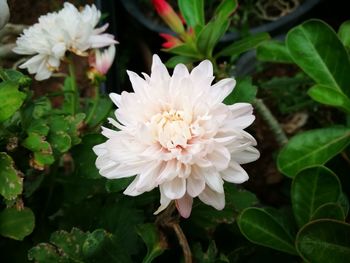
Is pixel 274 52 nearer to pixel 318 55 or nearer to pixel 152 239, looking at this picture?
pixel 318 55

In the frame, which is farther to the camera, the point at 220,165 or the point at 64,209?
the point at 64,209

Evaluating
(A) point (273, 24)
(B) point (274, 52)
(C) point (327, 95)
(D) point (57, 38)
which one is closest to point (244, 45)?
(B) point (274, 52)

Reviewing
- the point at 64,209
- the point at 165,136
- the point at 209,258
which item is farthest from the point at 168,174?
the point at 64,209

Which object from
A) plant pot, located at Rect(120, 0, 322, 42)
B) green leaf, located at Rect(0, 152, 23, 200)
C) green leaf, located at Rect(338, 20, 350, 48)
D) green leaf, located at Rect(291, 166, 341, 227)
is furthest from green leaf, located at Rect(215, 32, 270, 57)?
plant pot, located at Rect(120, 0, 322, 42)

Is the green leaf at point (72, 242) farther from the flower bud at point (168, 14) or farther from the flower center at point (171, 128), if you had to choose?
the flower bud at point (168, 14)

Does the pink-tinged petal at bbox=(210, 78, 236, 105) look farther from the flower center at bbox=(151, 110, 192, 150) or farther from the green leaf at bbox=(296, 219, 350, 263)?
the green leaf at bbox=(296, 219, 350, 263)

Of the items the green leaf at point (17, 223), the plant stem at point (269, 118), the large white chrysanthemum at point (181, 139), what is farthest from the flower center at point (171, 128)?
the plant stem at point (269, 118)

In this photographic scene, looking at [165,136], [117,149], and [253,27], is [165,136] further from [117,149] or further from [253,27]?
[253,27]
